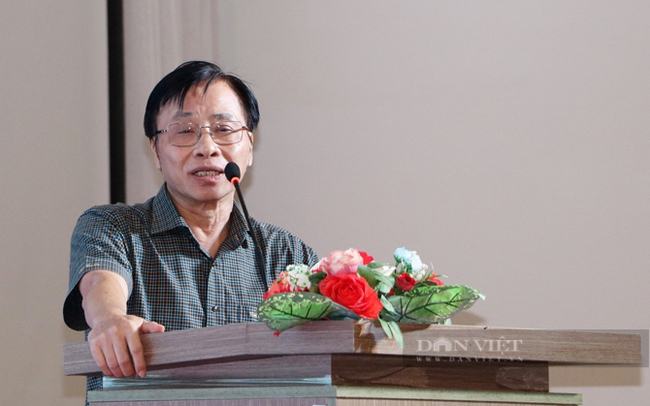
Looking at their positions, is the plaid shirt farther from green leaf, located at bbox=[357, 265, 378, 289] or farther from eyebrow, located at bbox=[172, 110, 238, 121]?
green leaf, located at bbox=[357, 265, 378, 289]

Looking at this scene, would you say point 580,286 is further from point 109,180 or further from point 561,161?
point 109,180

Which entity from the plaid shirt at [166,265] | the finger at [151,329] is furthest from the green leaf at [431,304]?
the plaid shirt at [166,265]

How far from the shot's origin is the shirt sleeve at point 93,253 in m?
1.73

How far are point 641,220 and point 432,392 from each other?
2090mm

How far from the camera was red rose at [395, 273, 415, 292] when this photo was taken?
128 centimetres

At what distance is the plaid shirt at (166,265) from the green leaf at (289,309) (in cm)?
66

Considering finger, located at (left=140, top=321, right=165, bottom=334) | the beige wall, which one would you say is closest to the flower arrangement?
finger, located at (left=140, top=321, right=165, bottom=334)

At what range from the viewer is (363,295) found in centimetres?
119

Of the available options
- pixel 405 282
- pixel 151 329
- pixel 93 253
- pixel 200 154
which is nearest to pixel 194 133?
pixel 200 154

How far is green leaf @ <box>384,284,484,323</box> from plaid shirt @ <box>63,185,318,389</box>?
63 cm

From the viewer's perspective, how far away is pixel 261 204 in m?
3.29

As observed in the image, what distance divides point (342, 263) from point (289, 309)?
142 millimetres

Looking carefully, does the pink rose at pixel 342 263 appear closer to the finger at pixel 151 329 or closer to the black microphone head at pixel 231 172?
the finger at pixel 151 329

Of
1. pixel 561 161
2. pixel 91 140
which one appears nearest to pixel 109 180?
pixel 91 140
